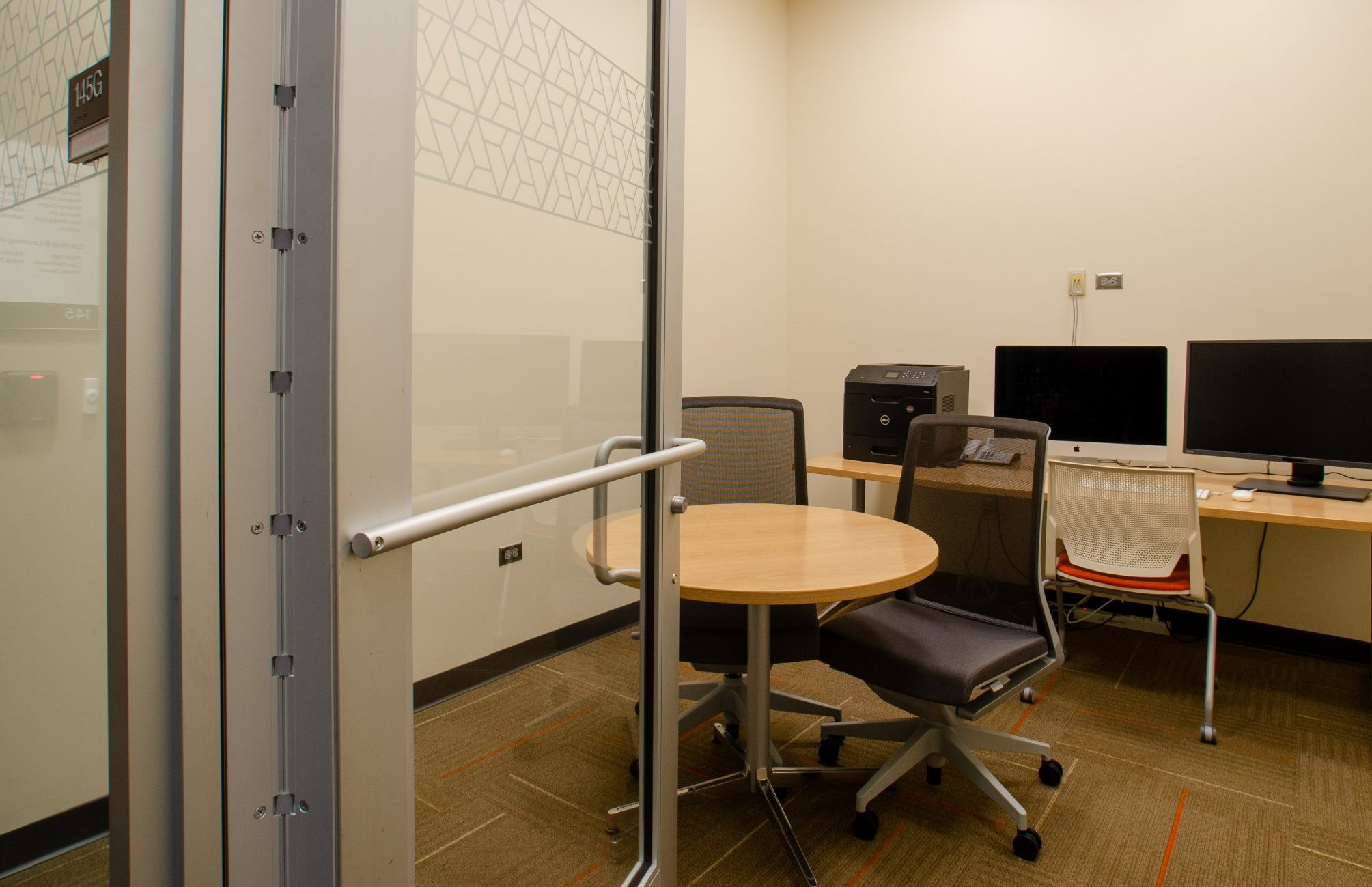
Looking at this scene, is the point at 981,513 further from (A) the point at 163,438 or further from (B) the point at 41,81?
(B) the point at 41,81

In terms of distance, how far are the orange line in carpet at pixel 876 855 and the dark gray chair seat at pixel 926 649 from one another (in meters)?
0.37

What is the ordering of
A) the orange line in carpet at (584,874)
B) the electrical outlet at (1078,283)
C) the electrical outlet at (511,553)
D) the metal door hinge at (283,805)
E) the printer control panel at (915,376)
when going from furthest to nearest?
1. the electrical outlet at (1078,283)
2. the printer control panel at (915,376)
3. the orange line in carpet at (584,874)
4. the electrical outlet at (511,553)
5. the metal door hinge at (283,805)

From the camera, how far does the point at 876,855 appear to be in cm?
190

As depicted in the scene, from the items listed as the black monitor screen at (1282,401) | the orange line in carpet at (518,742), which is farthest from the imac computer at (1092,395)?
the orange line in carpet at (518,742)

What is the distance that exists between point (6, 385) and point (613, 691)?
3.41 ft

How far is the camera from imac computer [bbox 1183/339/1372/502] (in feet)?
8.85

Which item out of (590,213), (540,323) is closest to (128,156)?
(540,323)

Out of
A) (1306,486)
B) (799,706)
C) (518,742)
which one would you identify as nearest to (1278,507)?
(1306,486)

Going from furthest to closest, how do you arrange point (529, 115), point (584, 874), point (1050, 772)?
1. point (1050, 772)
2. point (584, 874)
3. point (529, 115)

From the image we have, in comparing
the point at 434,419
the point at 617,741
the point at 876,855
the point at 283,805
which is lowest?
the point at 876,855

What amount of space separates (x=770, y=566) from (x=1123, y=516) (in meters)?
1.40

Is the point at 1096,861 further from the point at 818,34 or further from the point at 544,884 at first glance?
the point at 818,34

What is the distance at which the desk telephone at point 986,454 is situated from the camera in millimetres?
2064

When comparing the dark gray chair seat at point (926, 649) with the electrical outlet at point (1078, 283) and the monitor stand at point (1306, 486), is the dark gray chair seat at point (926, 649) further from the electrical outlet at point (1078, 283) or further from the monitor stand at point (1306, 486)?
the electrical outlet at point (1078, 283)
